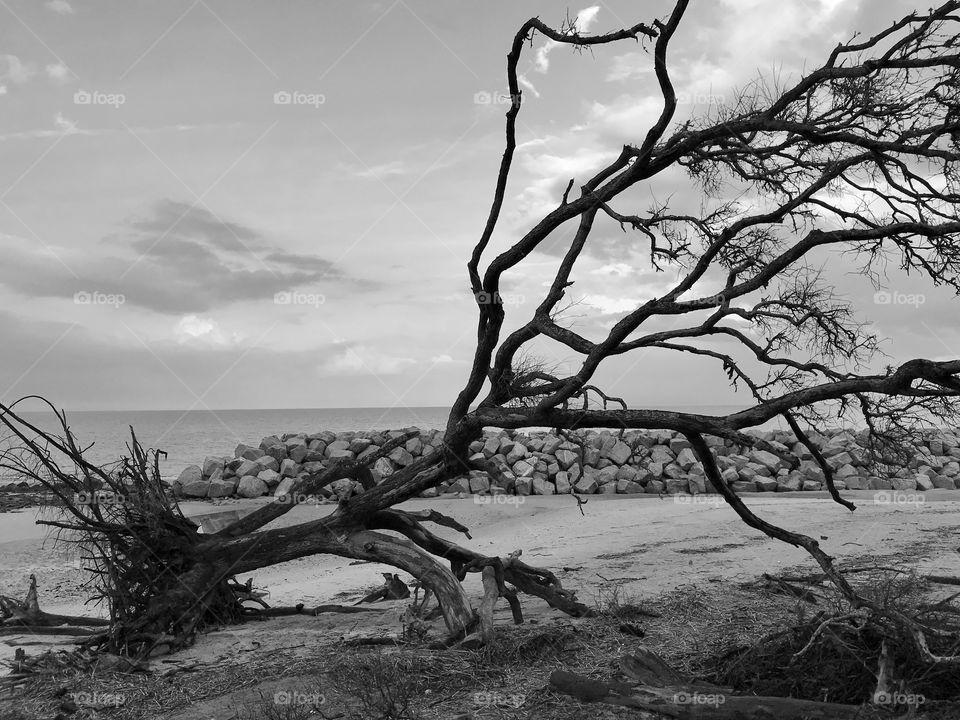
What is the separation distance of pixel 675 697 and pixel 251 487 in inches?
649

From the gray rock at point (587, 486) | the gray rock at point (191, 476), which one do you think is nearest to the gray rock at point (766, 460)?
the gray rock at point (587, 486)

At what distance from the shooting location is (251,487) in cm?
1975

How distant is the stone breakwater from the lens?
60.2ft

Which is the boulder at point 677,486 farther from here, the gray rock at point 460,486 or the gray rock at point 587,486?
the gray rock at point 460,486

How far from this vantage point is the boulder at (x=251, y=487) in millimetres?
19766

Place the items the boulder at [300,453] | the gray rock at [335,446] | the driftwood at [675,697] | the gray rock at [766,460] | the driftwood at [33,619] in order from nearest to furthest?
1. the driftwood at [675,697]
2. the driftwood at [33,619]
3. the gray rock at [766,460]
4. the boulder at [300,453]
5. the gray rock at [335,446]

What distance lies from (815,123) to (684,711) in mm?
5089

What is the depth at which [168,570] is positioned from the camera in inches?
309

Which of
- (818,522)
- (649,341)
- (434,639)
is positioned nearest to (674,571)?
(649,341)

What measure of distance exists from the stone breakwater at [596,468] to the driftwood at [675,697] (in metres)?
11.6

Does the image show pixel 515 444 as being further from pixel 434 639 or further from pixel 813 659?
pixel 813 659

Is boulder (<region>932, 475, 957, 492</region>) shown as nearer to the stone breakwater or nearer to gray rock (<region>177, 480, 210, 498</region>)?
the stone breakwater

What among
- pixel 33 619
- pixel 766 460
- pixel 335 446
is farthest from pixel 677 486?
pixel 33 619

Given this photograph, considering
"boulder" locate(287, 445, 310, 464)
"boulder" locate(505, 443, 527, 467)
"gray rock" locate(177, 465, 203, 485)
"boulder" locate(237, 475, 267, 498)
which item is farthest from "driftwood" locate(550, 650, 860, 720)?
"gray rock" locate(177, 465, 203, 485)
